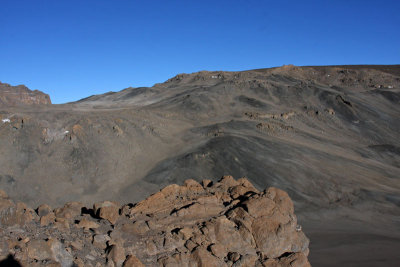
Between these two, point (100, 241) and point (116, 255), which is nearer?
point (116, 255)

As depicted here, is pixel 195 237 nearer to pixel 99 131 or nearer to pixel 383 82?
pixel 99 131

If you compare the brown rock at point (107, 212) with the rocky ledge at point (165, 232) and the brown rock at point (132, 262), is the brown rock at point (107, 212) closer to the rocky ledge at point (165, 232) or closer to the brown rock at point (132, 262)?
the rocky ledge at point (165, 232)

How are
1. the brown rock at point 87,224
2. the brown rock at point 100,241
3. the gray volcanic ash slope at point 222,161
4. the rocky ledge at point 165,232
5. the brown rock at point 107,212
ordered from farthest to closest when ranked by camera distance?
1. the gray volcanic ash slope at point 222,161
2. the brown rock at point 107,212
3. the brown rock at point 87,224
4. the brown rock at point 100,241
5. the rocky ledge at point 165,232

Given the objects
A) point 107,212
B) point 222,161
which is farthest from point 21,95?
point 107,212

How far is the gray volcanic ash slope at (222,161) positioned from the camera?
19141 mm

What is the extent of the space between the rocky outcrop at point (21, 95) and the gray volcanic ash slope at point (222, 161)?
10.6 meters

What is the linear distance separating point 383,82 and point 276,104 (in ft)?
99.0

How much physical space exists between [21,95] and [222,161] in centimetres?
2864

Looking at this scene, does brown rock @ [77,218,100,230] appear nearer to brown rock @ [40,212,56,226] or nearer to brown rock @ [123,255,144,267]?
brown rock @ [40,212,56,226]

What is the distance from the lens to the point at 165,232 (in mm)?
8422

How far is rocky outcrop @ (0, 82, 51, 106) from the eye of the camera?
38.2 metres

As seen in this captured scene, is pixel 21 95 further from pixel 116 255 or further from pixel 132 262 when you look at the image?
pixel 132 262

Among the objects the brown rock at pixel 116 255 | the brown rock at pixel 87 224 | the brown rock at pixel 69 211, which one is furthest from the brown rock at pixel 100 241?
the brown rock at pixel 69 211

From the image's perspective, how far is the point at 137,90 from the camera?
179ft
